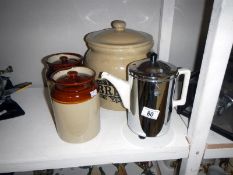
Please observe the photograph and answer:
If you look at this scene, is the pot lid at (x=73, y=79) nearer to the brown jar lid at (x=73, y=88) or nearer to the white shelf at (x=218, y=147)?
the brown jar lid at (x=73, y=88)

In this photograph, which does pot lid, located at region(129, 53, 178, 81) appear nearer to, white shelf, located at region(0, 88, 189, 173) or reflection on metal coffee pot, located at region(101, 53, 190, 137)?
reflection on metal coffee pot, located at region(101, 53, 190, 137)

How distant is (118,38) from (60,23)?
0.30m

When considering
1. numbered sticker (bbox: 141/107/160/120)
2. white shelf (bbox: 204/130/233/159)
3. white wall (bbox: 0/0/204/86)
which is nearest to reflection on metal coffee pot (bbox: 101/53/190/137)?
numbered sticker (bbox: 141/107/160/120)

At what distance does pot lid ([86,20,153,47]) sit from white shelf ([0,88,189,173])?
25 centimetres

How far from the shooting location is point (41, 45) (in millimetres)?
813

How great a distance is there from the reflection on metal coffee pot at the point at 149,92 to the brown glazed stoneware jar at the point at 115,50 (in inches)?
2.8

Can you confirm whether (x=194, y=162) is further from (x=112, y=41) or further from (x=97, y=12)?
(x=97, y=12)

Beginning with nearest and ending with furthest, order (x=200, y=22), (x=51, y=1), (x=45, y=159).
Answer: (x=45, y=159) → (x=51, y=1) → (x=200, y=22)

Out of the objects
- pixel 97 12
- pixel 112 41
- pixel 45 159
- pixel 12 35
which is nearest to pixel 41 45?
pixel 12 35

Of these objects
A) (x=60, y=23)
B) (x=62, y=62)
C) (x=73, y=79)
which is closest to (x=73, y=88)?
(x=73, y=79)

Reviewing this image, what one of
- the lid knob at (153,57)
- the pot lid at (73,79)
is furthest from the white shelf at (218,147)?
the pot lid at (73,79)

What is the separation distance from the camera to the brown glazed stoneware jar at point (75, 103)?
495mm

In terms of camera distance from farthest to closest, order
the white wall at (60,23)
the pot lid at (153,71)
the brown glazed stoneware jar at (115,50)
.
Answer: the white wall at (60,23) → the brown glazed stoneware jar at (115,50) → the pot lid at (153,71)

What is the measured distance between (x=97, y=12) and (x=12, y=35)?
1.12ft
